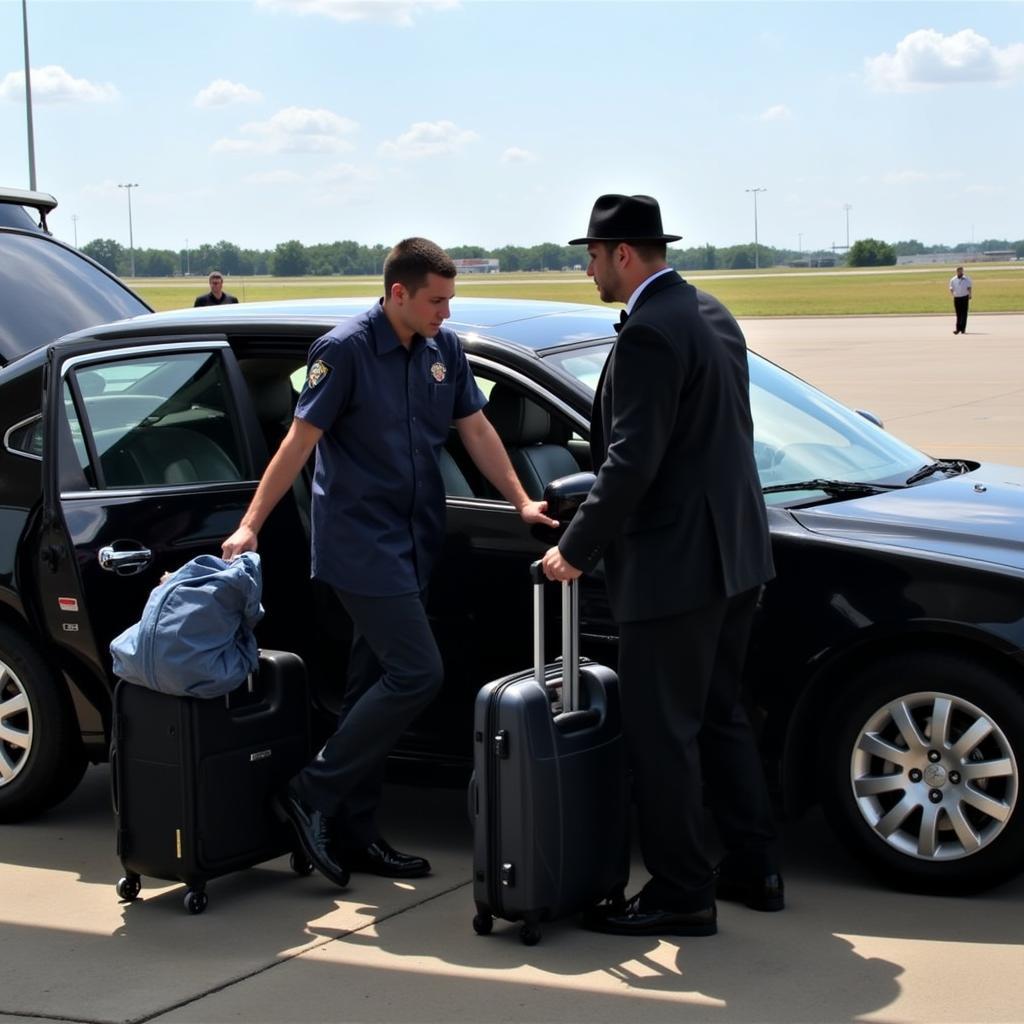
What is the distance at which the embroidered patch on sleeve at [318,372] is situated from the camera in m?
4.47

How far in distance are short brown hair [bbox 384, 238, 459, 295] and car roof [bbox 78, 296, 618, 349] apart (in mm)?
591

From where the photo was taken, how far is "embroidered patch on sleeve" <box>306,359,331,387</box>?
4.47 meters

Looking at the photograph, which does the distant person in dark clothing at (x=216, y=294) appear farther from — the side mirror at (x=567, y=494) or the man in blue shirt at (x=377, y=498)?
the side mirror at (x=567, y=494)

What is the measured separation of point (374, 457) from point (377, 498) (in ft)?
0.38

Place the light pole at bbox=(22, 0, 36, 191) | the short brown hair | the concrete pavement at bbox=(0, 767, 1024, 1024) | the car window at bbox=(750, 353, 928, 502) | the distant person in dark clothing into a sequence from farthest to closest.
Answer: the light pole at bbox=(22, 0, 36, 191) < the distant person in dark clothing < the car window at bbox=(750, 353, 928, 502) < the short brown hair < the concrete pavement at bbox=(0, 767, 1024, 1024)

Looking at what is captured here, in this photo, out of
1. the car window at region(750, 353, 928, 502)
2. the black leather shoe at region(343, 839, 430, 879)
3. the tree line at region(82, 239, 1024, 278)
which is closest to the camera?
the black leather shoe at region(343, 839, 430, 879)

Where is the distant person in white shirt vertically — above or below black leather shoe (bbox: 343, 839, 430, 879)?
above

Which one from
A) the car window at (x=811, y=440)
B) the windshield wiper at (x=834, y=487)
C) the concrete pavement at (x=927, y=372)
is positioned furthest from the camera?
the concrete pavement at (x=927, y=372)

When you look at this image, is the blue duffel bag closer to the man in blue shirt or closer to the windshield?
the man in blue shirt

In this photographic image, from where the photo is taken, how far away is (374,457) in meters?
4.52

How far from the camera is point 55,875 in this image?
4.90m

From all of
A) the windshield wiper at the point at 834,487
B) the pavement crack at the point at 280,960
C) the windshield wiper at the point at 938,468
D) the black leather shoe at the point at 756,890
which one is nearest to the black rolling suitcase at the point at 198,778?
the pavement crack at the point at 280,960

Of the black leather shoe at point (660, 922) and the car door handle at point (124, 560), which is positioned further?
the car door handle at point (124, 560)

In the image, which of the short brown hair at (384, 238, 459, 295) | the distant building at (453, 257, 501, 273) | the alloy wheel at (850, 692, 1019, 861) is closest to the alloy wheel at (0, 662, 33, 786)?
the short brown hair at (384, 238, 459, 295)
